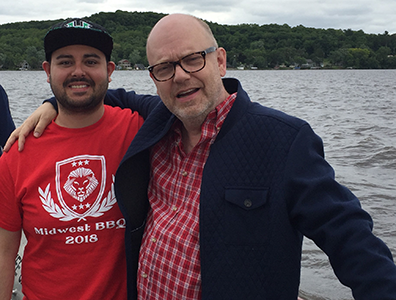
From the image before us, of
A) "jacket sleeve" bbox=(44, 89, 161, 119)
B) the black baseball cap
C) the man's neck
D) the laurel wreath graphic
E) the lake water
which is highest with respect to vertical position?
the black baseball cap

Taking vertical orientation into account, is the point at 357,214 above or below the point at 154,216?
above

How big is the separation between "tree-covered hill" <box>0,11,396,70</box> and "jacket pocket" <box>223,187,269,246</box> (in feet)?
218

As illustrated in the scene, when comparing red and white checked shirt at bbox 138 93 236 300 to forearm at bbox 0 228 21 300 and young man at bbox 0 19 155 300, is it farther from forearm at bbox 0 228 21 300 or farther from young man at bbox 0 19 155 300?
forearm at bbox 0 228 21 300

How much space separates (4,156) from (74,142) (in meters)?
0.42

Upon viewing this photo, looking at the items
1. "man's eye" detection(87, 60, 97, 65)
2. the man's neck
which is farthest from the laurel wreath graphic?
"man's eye" detection(87, 60, 97, 65)

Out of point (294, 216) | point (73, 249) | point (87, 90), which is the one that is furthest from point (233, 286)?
point (87, 90)

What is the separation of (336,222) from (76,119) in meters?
1.66

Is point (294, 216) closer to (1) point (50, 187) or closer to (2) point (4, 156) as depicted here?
(1) point (50, 187)

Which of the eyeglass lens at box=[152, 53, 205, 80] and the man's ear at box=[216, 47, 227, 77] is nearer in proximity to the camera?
the eyeglass lens at box=[152, 53, 205, 80]

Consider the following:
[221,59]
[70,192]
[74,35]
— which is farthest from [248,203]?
[74,35]

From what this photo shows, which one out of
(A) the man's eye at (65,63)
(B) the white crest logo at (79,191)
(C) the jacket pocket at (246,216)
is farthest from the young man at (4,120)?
(C) the jacket pocket at (246,216)

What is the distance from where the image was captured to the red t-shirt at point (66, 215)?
2494mm

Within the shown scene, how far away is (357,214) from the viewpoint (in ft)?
6.05

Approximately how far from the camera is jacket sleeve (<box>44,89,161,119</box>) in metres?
2.94
